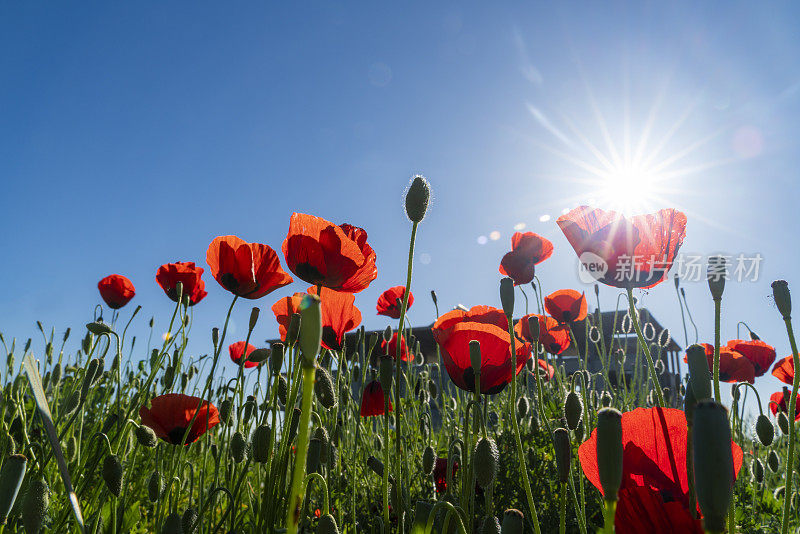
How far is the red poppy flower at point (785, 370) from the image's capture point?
2.60 metres

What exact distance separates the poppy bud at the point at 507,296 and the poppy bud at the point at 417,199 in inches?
8.0

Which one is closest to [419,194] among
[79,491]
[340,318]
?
[340,318]

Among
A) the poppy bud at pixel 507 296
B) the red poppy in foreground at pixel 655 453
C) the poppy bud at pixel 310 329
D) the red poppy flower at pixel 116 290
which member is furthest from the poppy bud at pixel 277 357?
the red poppy flower at pixel 116 290

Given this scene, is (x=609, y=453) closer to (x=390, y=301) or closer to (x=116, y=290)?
(x=390, y=301)

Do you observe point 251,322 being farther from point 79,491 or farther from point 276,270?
point 79,491

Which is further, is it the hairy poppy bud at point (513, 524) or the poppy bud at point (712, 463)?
the hairy poppy bud at point (513, 524)

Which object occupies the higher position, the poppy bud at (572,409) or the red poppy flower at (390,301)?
the red poppy flower at (390,301)

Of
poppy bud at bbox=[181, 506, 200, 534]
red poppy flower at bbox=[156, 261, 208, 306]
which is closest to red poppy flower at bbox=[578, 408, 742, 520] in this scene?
poppy bud at bbox=[181, 506, 200, 534]

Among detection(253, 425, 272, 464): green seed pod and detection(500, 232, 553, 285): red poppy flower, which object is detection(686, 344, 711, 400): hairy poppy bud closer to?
detection(253, 425, 272, 464): green seed pod

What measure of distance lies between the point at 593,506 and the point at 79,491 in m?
1.85

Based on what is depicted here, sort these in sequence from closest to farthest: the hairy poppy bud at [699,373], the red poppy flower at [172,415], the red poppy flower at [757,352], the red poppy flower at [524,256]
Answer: the hairy poppy bud at [699,373], the red poppy flower at [172,415], the red poppy flower at [524,256], the red poppy flower at [757,352]

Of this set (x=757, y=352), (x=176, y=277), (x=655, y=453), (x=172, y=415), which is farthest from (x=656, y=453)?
(x=757, y=352)

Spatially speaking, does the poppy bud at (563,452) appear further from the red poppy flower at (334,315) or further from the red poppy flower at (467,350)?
the red poppy flower at (334,315)

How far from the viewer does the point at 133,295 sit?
316 cm
